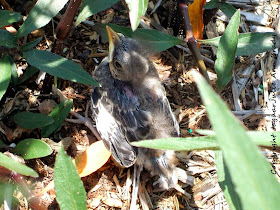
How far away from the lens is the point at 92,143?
2.08m

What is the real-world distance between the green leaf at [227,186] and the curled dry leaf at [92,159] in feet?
2.68

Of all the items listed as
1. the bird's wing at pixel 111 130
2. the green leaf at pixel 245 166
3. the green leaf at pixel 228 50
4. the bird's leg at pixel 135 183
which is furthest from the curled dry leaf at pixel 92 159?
the green leaf at pixel 245 166

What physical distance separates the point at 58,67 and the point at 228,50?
81cm

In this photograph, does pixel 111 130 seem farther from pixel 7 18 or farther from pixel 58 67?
pixel 7 18

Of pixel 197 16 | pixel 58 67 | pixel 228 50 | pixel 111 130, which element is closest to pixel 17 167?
pixel 58 67

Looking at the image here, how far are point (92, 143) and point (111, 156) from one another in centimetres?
15

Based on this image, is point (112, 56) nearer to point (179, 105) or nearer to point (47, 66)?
point (47, 66)

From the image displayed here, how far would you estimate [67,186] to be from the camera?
1.11 meters

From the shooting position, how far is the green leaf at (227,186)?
113 centimetres

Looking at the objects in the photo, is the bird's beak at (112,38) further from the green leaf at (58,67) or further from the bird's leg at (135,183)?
the bird's leg at (135,183)

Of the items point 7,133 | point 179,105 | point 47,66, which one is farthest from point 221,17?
point 7,133

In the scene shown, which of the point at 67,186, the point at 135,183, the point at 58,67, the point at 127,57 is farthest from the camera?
the point at 135,183

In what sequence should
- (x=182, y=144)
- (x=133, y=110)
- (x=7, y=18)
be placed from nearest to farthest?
(x=182, y=144), (x=7, y=18), (x=133, y=110)

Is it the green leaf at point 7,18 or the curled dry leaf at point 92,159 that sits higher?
the green leaf at point 7,18
